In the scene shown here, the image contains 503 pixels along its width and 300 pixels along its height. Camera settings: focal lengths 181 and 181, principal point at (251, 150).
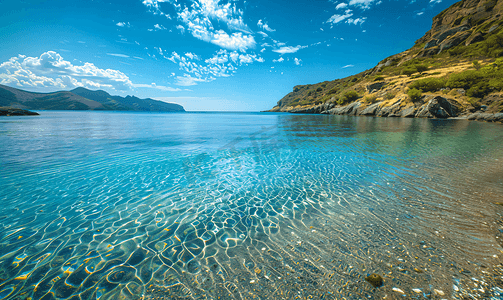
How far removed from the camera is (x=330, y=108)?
98562 millimetres

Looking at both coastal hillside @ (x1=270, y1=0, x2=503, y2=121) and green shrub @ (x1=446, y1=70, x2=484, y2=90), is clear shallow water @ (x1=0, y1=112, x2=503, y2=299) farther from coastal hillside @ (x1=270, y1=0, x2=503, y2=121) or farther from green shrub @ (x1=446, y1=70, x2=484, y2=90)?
green shrub @ (x1=446, y1=70, x2=484, y2=90)

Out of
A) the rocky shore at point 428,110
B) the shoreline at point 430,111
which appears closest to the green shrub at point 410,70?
the rocky shore at point 428,110

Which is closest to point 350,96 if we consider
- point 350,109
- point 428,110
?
point 350,109

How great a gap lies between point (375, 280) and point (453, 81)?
75.1 m

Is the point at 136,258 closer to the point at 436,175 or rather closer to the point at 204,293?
the point at 204,293

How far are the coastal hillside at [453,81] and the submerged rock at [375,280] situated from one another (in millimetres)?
54433

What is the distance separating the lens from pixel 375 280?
3.53 metres

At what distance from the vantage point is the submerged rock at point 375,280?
3453 millimetres

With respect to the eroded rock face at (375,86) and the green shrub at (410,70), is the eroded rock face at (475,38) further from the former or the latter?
the eroded rock face at (375,86)

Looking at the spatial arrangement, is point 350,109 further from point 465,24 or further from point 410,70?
point 465,24

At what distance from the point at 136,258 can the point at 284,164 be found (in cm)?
915

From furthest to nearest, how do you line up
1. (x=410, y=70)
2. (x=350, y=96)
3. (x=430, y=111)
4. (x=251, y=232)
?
(x=350, y=96), (x=410, y=70), (x=430, y=111), (x=251, y=232)

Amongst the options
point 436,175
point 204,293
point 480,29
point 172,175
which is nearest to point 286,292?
point 204,293

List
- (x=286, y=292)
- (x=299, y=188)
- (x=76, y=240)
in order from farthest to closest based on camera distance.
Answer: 1. (x=299, y=188)
2. (x=76, y=240)
3. (x=286, y=292)
